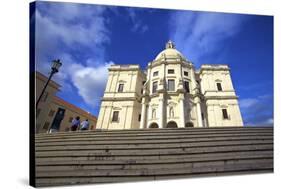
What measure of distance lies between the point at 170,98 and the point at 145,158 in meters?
12.9

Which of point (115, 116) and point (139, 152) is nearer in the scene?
point (139, 152)

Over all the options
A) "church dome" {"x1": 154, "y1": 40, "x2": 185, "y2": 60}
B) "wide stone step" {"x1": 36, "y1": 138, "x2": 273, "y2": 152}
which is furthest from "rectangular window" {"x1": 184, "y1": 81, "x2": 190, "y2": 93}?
"wide stone step" {"x1": 36, "y1": 138, "x2": 273, "y2": 152}

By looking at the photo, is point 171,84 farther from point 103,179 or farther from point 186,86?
point 103,179

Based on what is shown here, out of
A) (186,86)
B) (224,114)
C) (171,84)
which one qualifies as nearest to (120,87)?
(171,84)

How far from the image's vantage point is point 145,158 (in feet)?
12.0

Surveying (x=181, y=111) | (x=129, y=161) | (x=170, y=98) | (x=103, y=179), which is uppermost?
(x=170, y=98)

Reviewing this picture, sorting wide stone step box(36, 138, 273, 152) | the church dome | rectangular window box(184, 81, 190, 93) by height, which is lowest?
wide stone step box(36, 138, 273, 152)

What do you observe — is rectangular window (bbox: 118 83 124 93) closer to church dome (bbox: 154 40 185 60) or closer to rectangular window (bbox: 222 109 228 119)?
church dome (bbox: 154 40 185 60)

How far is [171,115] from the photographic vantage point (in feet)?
51.5

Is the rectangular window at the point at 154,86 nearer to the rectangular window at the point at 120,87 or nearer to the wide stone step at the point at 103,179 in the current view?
the rectangular window at the point at 120,87

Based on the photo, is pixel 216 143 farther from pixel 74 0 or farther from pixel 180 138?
pixel 74 0

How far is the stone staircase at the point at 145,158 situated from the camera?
332 cm

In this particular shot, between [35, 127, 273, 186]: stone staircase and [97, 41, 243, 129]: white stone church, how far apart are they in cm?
1063

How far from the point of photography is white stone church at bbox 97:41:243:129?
15.5 meters
